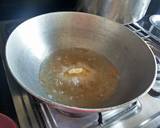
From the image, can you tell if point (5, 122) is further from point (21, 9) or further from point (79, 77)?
point (21, 9)

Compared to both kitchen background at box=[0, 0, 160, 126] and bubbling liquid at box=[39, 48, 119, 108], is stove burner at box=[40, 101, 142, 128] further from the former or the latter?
kitchen background at box=[0, 0, 160, 126]

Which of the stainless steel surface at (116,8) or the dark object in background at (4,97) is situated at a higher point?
the stainless steel surface at (116,8)

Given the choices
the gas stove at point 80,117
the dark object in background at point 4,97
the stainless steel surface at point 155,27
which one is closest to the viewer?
the gas stove at point 80,117

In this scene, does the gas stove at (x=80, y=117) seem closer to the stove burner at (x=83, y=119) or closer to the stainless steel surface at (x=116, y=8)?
the stove burner at (x=83, y=119)

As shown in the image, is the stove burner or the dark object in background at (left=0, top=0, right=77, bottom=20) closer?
the stove burner

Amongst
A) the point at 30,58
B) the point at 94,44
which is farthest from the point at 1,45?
the point at 94,44

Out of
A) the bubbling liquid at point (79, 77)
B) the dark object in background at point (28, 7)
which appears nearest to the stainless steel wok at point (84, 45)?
the bubbling liquid at point (79, 77)

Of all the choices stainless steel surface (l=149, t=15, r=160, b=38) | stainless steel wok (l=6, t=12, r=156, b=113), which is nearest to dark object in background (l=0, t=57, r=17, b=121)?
stainless steel wok (l=6, t=12, r=156, b=113)
